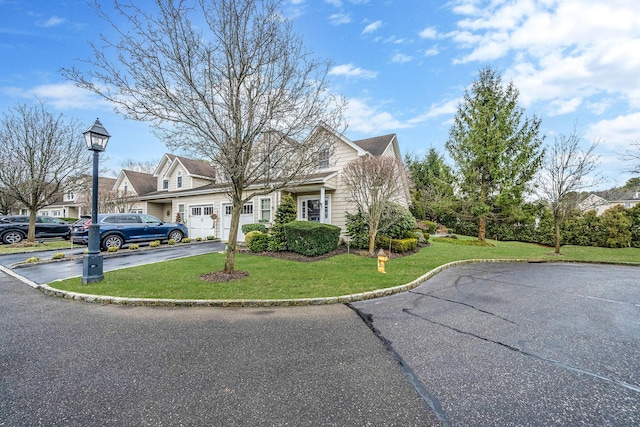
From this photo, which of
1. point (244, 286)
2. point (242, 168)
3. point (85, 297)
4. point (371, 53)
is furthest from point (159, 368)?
point (371, 53)

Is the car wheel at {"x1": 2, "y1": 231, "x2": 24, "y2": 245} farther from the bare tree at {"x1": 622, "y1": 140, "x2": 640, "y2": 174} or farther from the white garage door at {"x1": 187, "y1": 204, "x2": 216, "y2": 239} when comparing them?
the bare tree at {"x1": 622, "y1": 140, "x2": 640, "y2": 174}

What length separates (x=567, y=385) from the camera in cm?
274

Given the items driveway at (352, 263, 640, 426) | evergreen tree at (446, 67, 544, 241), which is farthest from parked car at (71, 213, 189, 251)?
evergreen tree at (446, 67, 544, 241)

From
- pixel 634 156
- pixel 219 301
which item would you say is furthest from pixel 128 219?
pixel 634 156

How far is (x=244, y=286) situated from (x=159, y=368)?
347 centimetres

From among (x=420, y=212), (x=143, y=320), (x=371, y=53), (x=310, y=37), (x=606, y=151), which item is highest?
(x=371, y=53)

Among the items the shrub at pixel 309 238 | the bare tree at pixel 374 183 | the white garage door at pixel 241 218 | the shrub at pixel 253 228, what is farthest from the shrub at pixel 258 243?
the bare tree at pixel 374 183

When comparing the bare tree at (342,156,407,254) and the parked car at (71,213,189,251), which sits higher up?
the bare tree at (342,156,407,254)

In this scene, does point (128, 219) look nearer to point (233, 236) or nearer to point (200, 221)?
point (200, 221)

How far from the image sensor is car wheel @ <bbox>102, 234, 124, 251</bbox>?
12.7 meters

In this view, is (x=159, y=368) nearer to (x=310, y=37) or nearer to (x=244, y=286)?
(x=244, y=286)

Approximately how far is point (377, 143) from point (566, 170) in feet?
30.8

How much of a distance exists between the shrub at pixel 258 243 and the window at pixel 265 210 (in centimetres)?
321

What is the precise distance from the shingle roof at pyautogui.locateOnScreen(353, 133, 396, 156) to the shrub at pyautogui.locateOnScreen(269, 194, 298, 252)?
6.21 metres
